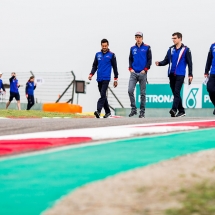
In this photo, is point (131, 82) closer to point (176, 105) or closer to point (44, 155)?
point (176, 105)

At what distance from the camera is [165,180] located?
315 centimetres

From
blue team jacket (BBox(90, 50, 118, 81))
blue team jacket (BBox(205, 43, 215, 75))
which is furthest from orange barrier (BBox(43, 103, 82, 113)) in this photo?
blue team jacket (BBox(205, 43, 215, 75))

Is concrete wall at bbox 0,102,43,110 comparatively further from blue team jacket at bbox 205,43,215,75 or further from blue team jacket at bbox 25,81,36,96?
blue team jacket at bbox 205,43,215,75

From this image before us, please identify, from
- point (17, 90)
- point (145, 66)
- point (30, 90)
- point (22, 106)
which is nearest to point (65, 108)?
point (17, 90)

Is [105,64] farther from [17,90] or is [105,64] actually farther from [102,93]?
[17,90]

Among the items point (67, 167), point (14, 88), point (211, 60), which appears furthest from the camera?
point (14, 88)

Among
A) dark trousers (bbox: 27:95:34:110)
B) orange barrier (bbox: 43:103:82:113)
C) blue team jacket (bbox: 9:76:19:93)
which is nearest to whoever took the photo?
orange barrier (bbox: 43:103:82:113)

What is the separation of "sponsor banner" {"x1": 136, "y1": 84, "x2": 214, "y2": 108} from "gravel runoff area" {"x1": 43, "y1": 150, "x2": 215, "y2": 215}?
17.0 meters

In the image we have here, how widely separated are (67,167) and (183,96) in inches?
682

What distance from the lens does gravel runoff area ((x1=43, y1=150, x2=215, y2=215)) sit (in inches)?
105

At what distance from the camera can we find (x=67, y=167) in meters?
3.64

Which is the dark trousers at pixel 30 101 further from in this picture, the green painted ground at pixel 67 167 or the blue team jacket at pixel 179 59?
the green painted ground at pixel 67 167

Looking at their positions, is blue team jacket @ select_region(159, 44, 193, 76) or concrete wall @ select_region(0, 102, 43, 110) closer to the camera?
blue team jacket @ select_region(159, 44, 193, 76)

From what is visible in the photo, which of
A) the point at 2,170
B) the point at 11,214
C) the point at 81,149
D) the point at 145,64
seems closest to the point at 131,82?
the point at 145,64
